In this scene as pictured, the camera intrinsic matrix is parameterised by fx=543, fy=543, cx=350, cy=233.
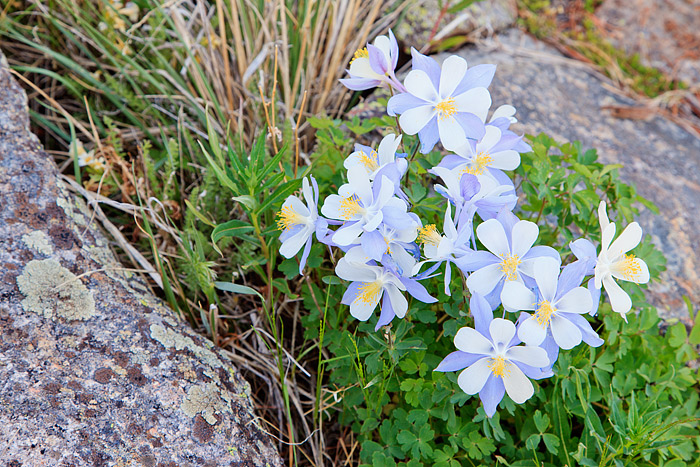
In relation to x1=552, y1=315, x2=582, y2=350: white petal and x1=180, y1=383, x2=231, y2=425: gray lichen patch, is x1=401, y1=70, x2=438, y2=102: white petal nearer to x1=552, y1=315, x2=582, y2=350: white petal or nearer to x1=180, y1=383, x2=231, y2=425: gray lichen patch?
x1=552, y1=315, x2=582, y2=350: white petal

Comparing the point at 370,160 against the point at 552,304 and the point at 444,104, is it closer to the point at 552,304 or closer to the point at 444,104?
the point at 444,104

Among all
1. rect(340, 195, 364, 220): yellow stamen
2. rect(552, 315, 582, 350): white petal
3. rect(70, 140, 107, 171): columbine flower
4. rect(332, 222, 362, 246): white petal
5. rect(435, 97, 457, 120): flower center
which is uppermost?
rect(435, 97, 457, 120): flower center

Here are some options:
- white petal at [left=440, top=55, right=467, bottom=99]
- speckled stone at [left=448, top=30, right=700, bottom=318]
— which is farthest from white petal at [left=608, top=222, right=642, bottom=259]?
speckled stone at [left=448, top=30, right=700, bottom=318]

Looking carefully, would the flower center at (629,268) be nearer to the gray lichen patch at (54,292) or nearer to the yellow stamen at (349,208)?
the yellow stamen at (349,208)

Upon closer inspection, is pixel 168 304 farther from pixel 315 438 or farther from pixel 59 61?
pixel 59 61

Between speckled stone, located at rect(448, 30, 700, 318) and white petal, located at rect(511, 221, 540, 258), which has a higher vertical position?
white petal, located at rect(511, 221, 540, 258)

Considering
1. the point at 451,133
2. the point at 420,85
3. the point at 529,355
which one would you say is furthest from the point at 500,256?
the point at 420,85
